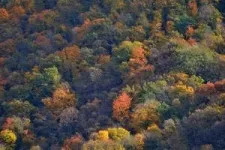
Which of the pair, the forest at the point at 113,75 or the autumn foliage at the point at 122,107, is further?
the autumn foliage at the point at 122,107

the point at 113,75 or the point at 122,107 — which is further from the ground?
the point at 122,107

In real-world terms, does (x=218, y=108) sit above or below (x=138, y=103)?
above

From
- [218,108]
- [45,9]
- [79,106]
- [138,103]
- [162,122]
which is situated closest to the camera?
[218,108]

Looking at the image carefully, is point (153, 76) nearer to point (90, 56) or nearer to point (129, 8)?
point (90, 56)

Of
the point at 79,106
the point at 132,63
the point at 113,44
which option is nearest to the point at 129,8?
the point at 113,44

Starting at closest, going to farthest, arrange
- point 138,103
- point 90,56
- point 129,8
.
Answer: point 138,103 → point 90,56 → point 129,8

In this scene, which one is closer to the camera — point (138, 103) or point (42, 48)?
point (138, 103)

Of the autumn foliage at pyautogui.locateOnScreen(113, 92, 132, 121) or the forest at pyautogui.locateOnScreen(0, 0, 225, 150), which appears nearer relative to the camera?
the forest at pyautogui.locateOnScreen(0, 0, 225, 150)

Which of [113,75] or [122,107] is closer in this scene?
[122,107]
